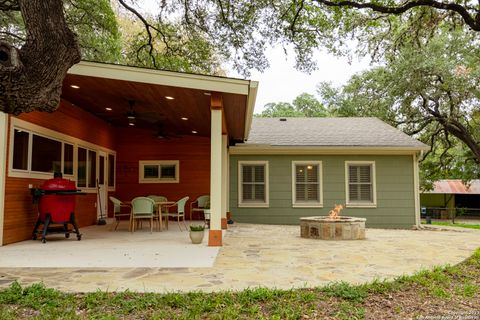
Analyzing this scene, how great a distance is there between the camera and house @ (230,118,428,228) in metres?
11.0

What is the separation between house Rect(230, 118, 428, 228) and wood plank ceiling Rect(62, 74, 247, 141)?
5.51 feet

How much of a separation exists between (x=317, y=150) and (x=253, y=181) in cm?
205

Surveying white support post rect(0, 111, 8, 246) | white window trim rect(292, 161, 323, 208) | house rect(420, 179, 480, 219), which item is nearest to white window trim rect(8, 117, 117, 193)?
white support post rect(0, 111, 8, 246)

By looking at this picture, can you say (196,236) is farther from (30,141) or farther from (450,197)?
(450,197)

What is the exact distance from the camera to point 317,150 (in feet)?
36.3

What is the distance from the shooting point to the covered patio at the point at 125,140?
6.04m

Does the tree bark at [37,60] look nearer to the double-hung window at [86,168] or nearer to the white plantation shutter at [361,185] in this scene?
the double-hung window at [86,168]

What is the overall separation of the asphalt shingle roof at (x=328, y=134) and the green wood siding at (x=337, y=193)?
43 centimetres

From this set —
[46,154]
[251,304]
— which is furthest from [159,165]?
[251,304]

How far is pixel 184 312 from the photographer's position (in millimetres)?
3160

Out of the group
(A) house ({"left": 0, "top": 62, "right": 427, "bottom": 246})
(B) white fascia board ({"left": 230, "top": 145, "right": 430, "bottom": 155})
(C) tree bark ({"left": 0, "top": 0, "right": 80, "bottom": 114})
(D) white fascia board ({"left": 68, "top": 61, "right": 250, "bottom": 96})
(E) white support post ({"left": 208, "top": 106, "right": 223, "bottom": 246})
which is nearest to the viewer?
(C) tree bark ({"left": 0, "top": 0, "right": 80, "bottom": 114})

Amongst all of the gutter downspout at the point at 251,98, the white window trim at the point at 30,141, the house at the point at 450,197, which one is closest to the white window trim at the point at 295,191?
the gutter downspout at the point at 251,98

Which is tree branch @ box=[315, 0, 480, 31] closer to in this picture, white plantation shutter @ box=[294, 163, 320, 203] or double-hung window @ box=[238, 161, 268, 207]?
white plantation shutter @ box=[294, 163, 320, 203]

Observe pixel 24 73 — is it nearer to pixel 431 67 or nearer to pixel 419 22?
pixel 419 22
